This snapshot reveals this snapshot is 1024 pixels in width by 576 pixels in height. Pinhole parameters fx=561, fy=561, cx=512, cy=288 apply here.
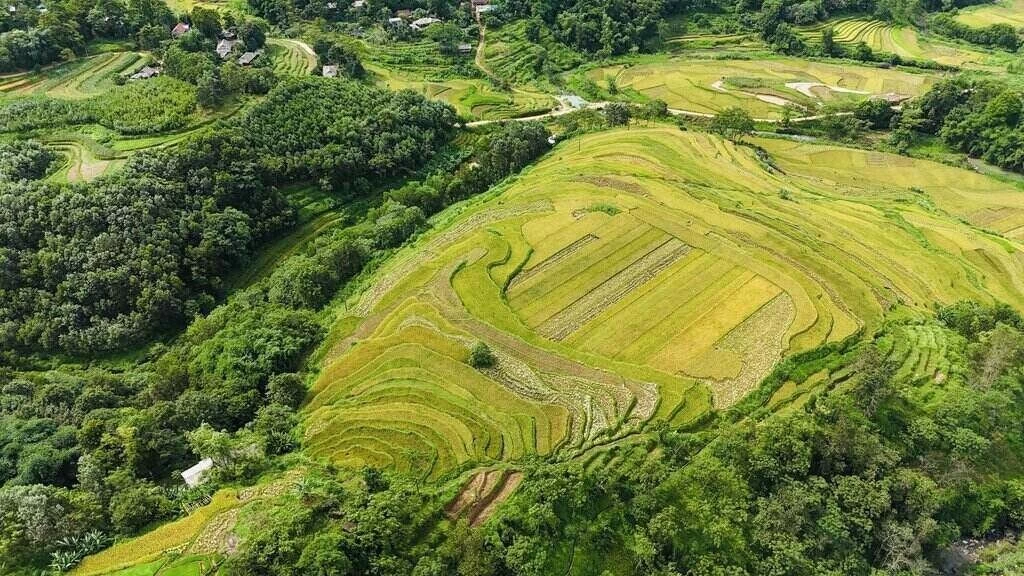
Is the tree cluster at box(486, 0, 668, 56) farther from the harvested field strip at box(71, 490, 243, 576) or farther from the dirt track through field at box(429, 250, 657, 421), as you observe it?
the harvested field strip at box(71, 490, 243, 576)

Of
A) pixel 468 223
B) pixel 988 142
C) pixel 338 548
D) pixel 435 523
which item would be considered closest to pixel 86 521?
pixel 338 548

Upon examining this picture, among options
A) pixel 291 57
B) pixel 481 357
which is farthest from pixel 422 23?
pixel 481 357

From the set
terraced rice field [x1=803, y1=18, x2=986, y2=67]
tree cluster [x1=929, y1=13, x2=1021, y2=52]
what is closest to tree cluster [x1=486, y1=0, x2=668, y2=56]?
terraced rice field [x1=803, y1=18, x2=986, y2=67]

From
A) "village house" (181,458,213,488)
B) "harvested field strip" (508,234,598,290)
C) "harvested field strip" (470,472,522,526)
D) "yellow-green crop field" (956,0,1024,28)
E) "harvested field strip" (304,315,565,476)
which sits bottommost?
"harvested field strip" (470,472,522,526)

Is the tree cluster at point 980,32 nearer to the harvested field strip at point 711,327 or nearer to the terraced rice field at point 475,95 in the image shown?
the terraced rice field at point 475,95

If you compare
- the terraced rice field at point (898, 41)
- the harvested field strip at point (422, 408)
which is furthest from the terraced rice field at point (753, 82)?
the harvested field strip at point (422, 408)

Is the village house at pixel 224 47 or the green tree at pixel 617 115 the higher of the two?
the village house at pixel 224 47
